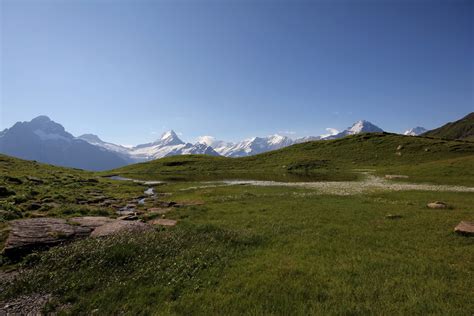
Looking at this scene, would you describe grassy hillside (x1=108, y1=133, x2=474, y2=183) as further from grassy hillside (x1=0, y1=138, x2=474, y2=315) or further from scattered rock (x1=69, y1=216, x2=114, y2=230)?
scattered rock (x1=69, y1=216, x2=114, y2=230)

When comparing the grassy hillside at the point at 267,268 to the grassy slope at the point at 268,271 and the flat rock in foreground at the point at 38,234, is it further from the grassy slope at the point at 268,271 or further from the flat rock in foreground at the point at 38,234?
the flat rock in foreground at the point at 38,234

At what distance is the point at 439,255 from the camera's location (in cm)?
1431

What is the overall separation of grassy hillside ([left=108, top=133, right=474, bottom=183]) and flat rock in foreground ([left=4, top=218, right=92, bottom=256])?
6786cm

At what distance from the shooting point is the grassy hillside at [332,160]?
95.4 metres

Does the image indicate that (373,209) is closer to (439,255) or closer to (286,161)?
(439,255)

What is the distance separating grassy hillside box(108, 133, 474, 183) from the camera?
95.4 metres

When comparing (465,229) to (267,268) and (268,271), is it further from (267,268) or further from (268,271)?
(268,271)

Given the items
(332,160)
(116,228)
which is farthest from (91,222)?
(332,160)

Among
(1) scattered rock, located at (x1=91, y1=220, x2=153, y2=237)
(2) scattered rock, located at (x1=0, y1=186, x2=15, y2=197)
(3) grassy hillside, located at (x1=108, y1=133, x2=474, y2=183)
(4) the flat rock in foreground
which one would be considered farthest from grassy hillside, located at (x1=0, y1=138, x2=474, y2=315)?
(3) grassy hillside, located at (x1=108, y1=133, x2=474, y2=183)

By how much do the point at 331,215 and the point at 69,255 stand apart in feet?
73.6

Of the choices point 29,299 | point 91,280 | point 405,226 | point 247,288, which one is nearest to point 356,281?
point 247,288

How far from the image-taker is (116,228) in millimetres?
18125

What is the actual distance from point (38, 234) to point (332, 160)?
12143 centimetres

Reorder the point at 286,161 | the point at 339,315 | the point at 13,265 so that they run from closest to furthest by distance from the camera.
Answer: the point at 339,315, the point at 13,265, the point at 286,161
